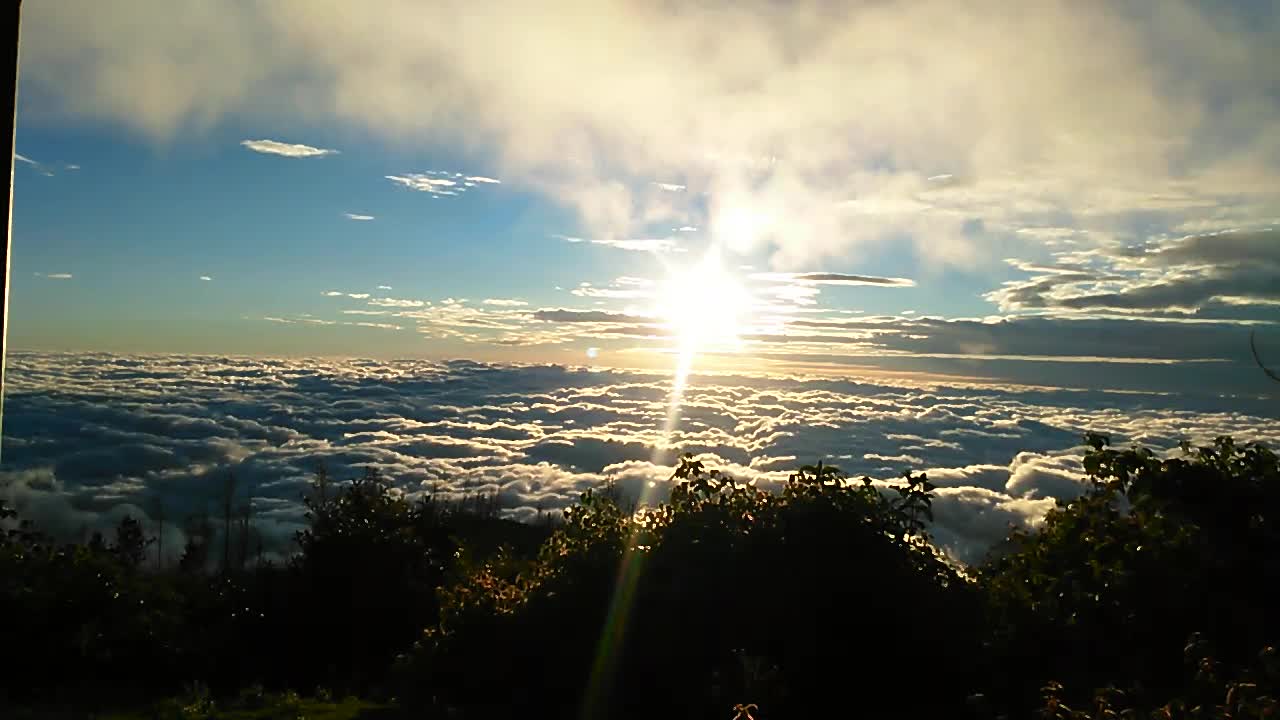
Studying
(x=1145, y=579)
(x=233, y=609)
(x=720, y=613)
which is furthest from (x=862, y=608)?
(x=233, y=609)

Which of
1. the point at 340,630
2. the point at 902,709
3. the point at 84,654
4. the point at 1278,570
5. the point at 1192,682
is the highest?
the point at 1278,570

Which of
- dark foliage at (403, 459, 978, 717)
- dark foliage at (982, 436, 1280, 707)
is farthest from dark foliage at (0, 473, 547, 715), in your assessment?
dark foliage at (982, 436, 1280, 707)

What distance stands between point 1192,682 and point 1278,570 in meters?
2.02

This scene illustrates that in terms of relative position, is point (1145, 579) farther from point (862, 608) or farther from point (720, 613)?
point (720, 613)

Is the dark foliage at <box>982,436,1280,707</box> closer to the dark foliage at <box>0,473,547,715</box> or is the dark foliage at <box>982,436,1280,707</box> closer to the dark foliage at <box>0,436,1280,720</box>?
the dark foliage at <box>0,436,1280,720</box>

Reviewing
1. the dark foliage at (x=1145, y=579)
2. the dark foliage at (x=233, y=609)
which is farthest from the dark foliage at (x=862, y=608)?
the dark foliage at (x=233, y=609)

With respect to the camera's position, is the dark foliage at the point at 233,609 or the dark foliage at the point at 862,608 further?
the dark foliage at the point at 233,609

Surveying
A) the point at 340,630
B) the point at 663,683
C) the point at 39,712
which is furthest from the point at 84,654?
the point at 663,683

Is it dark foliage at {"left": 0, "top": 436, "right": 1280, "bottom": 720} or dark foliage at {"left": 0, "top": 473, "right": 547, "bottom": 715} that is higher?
dark foliage at {"left": 0, "top": 436, "right": 1280, "bottom": 720}

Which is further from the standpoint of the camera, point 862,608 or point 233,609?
point 233,609

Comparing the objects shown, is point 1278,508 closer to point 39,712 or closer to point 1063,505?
point 1063,505

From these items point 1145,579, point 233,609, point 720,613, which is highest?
point 1145,579

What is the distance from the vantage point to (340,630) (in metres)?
23.4

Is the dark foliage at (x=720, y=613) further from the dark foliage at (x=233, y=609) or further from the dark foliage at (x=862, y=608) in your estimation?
the dark foliage at (x=233, y=609)
